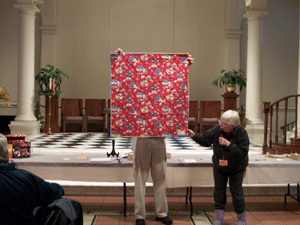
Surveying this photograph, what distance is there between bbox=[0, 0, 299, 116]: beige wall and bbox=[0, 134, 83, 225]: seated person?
11.3 m

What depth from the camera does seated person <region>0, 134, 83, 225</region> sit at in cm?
186

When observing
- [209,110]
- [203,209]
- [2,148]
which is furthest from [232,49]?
[2,148]

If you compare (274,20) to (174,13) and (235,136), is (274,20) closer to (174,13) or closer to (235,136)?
(174,13)

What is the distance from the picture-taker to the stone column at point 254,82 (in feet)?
31.7

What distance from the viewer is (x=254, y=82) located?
9719 millimetres

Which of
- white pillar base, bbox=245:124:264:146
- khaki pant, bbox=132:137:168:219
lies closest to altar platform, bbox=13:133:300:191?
khaki pant, bbox=132:137:168:219

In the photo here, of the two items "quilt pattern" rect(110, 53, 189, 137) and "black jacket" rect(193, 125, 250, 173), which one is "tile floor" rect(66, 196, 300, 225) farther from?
"quilt pattern" rect(110, 53, 189, 137)

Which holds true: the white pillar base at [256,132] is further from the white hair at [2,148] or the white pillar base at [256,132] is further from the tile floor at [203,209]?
the white hair at [2,148]

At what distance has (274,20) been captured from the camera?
13227 mm

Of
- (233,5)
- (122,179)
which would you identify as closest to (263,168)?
(122,179)

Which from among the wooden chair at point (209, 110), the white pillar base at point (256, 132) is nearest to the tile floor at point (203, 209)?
the white pillar base at point (256, 132)

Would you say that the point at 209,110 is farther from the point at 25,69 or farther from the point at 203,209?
the point at 203,209

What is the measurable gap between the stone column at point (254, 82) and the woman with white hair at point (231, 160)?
663 cm

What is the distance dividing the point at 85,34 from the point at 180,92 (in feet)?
34.2
